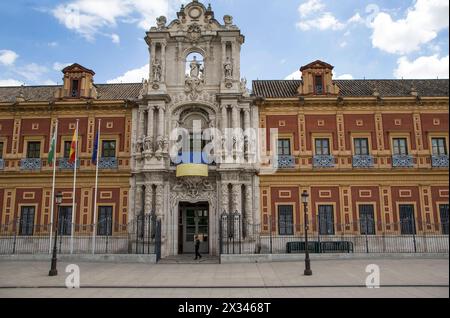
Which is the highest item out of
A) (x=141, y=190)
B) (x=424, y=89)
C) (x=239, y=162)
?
(x=424, y=89)

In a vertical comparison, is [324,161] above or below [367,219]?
above

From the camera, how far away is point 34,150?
24984 millimetres

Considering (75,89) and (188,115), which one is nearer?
(188,115)

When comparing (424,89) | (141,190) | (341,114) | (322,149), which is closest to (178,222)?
(141,190)

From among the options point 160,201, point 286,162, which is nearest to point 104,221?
point 160,201

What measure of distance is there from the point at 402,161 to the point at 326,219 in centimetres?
626

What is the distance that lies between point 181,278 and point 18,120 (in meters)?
17.8

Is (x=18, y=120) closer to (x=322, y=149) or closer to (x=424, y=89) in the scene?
(x=322, y=149)

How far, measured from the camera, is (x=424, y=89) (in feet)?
87.7

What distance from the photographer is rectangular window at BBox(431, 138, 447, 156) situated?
79.4 ft

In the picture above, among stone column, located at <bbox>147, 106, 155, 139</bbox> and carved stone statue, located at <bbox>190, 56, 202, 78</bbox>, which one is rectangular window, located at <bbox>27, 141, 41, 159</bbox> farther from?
carved stone statue, located at <bbox>190, 56, 202, 78</bbox>

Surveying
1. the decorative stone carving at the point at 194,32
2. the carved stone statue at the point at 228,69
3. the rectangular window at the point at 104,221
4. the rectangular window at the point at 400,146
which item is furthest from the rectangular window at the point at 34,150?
the rectangular window at the point at 400,146

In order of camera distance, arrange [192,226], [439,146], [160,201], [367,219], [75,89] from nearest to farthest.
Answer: [160,201], [367,219], [192,226], [439,146], [75,89]

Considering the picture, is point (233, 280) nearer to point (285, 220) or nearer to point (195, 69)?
point (285, 220)
